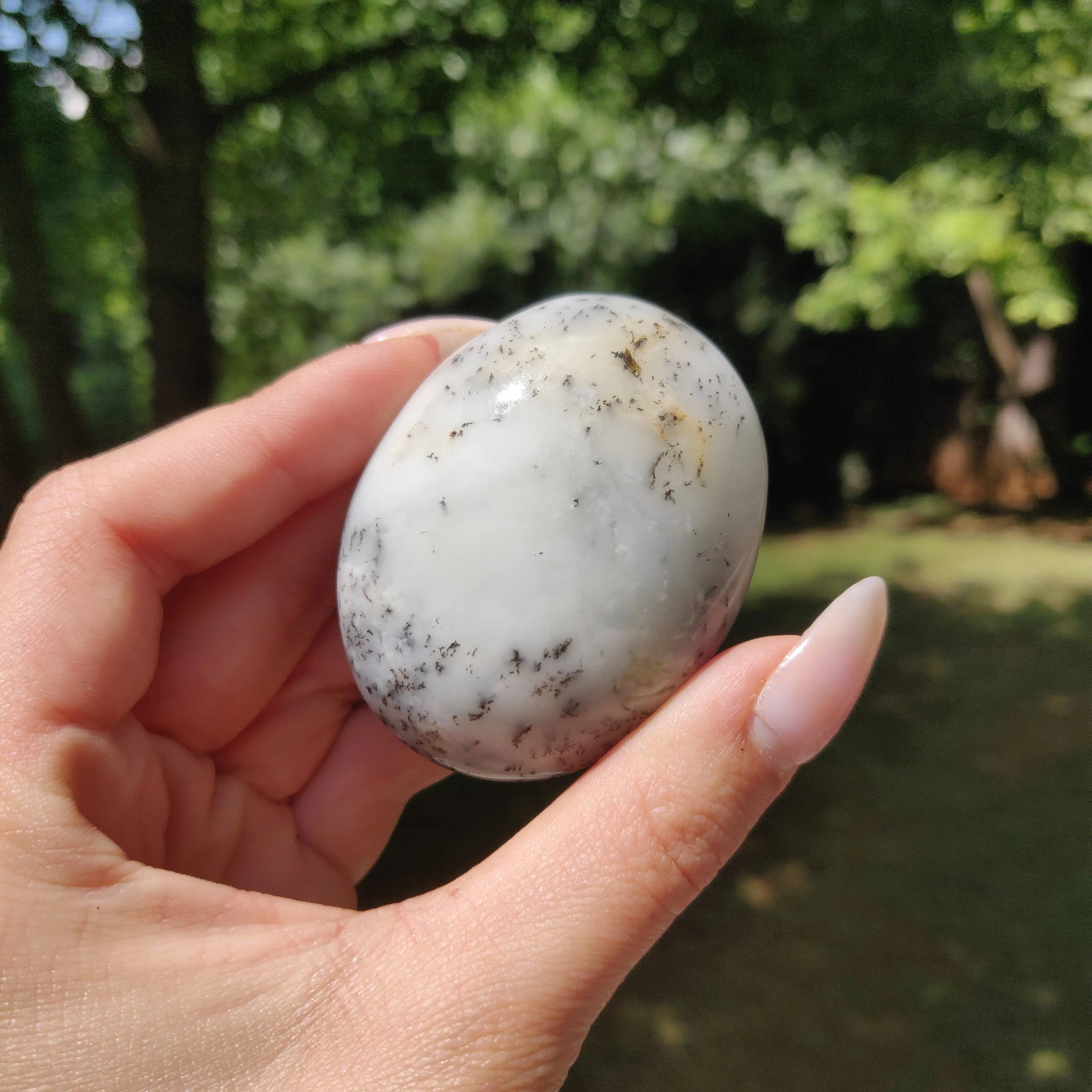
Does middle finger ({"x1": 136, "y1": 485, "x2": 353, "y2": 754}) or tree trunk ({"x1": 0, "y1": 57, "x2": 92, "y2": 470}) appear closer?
middle finger ({"x1": 136, "y1": 485, "x2": 353, "y2": 754})

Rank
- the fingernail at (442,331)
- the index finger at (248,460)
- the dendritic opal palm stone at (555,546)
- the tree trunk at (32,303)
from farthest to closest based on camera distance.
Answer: the tree trunk at (32,303)
the fingernail at (442,331)
the index finger at (248,460)
the dendritic opal palm stone at (555,546)

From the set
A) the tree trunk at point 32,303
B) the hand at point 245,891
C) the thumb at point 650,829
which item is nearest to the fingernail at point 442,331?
the hand at point 245,891

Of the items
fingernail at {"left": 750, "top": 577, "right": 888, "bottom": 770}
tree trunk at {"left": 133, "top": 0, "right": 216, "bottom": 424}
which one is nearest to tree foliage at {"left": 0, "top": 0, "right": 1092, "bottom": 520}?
tree trunk at {"left": 133, "top": 0, "right": 216, "bottom": 424}

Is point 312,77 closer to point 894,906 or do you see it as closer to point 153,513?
point 153,513

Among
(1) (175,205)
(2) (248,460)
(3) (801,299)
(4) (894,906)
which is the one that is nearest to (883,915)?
(4) (894,906)

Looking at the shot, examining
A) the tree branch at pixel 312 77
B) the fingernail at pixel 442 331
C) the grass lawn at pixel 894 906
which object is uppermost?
the tree branch at pixel 312 77

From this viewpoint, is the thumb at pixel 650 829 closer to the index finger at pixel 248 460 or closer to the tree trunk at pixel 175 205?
the index finger at pixel 248 460

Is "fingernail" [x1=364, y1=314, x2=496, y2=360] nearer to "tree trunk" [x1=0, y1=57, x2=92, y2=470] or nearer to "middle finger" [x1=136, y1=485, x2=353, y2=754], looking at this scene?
"middle finger" [x1=136, y1=485, x2=353, y2=754]
